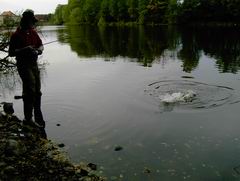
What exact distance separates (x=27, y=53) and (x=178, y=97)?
6.70m

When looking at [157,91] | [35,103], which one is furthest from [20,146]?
[157,91]

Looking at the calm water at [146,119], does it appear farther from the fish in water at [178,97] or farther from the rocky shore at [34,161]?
the rocky shore at [34,161]

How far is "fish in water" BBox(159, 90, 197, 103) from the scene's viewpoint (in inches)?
567

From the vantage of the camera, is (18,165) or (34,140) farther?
(34,140)

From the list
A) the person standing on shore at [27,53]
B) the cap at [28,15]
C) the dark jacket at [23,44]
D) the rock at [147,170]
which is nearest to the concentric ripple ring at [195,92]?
the person standing on shore at [27,53]

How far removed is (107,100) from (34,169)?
7.35 m

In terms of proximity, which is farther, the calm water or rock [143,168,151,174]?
the calm water

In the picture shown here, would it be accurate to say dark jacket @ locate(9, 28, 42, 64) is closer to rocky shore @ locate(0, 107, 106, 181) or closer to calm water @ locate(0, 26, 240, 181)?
rocky shore @ locate(0, 107, 106, 181)

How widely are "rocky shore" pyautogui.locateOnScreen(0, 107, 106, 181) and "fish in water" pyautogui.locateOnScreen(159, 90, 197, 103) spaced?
596cm

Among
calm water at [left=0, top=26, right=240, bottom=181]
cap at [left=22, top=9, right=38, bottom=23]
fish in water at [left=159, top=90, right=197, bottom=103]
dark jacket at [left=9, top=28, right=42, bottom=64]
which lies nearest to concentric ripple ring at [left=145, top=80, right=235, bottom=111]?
calm water at [left=0, top=26, right=240, bottom=181]

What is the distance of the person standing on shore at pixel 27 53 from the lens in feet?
33.4

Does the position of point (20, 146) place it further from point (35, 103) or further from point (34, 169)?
point (35, 103)

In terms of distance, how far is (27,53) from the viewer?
1041cm

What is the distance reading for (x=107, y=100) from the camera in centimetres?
1483
